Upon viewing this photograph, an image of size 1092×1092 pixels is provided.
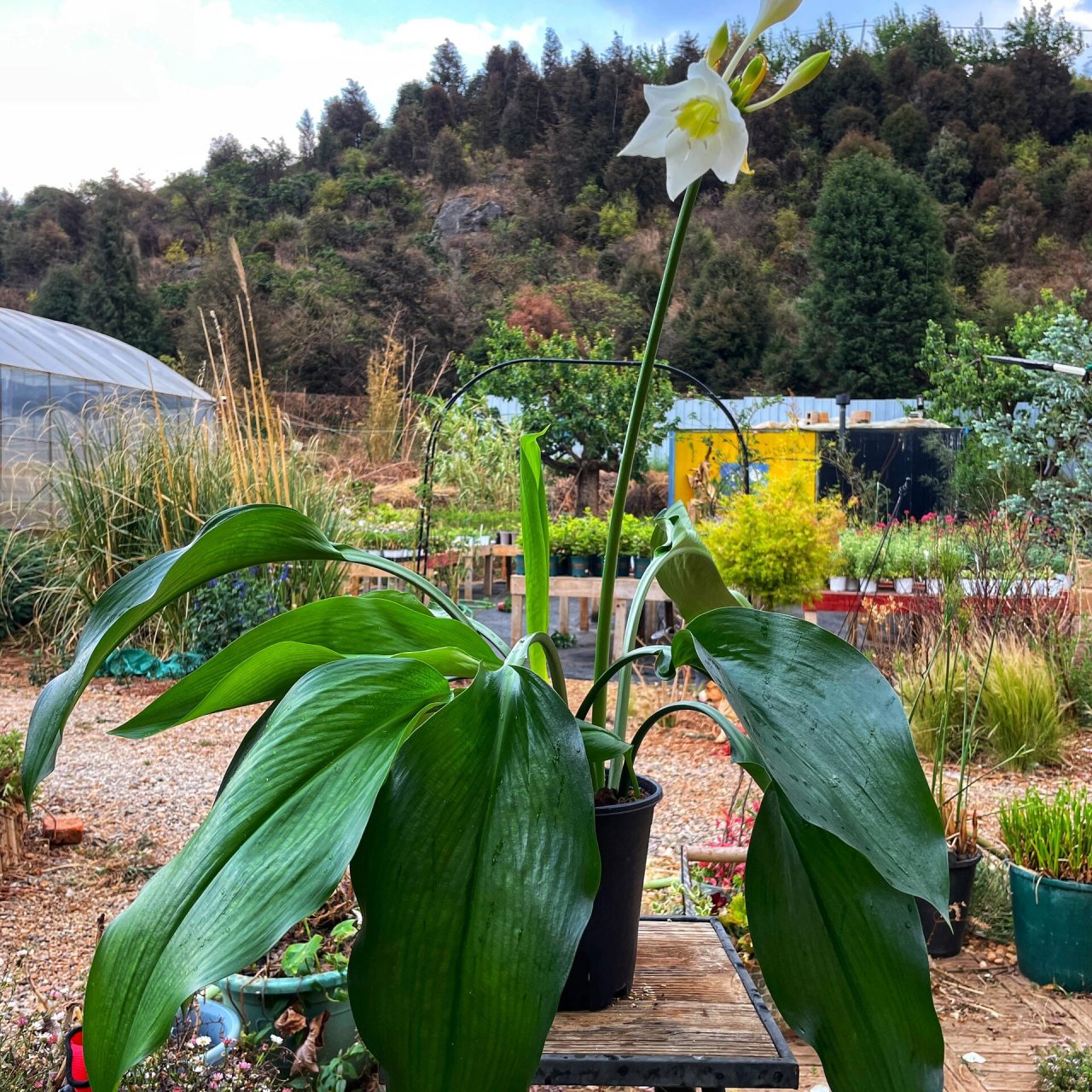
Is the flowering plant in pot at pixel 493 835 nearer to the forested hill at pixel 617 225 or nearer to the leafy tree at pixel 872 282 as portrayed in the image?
the forested hill at pixel 617 225

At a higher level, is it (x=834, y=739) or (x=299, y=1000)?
(x=834, y=739)

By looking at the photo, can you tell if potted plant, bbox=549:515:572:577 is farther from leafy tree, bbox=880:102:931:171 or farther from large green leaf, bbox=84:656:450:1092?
leafy tree, bbox=880:102:931:171

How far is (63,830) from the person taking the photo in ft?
8.63

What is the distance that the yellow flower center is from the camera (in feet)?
2.55

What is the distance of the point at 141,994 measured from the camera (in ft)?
1.63

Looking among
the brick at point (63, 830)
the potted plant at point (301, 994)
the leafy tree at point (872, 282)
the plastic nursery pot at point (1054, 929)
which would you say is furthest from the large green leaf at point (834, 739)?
the leafy tree at point (872, 282)

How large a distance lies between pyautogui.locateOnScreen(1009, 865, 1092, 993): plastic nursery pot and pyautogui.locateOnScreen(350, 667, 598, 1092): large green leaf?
1932 mm

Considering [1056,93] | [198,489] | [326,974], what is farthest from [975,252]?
[326,974]

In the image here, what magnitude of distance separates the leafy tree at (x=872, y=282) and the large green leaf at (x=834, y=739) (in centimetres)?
2011

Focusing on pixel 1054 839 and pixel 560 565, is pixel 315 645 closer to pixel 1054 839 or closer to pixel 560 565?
pixel 1054 839

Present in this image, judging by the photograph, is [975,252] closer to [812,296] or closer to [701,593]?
[812,296]

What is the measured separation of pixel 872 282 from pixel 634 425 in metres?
21.5

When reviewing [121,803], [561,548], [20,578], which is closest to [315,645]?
[121,803]

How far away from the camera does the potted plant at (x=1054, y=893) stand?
204cm
